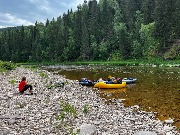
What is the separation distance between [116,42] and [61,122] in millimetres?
102700

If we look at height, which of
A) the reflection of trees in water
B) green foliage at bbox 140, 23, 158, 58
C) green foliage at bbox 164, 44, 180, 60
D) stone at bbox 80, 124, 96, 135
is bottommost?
the reflection of trees in water

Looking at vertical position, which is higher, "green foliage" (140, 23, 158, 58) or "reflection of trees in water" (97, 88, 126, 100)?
"green foliage" (140, 23, 158, 58)

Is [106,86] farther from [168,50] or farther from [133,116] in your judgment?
[168,50]

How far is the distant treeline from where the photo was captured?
3827 inches

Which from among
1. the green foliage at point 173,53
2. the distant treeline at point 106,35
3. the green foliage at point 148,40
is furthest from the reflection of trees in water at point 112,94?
the green foliage at point 148,40

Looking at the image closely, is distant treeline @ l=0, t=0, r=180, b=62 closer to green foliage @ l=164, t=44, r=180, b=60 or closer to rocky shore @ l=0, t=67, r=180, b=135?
green foliage @ l=164, t=44, r=180, b=60

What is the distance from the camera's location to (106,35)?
124m

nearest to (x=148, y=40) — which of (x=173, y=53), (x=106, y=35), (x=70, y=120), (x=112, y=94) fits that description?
(x=173, y=53)

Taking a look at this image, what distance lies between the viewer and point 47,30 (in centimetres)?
15462

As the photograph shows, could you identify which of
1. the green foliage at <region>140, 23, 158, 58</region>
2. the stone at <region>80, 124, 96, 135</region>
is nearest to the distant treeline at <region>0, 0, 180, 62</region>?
the green foliage at <region>140, 23, 158, 58</region>

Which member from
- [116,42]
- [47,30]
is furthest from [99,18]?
[47,30]

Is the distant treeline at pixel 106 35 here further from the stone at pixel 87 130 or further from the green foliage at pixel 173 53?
the stone at pixel 87 130

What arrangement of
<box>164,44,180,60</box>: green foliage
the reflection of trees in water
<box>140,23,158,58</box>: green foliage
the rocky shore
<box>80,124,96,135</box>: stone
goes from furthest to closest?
1. <box>140,23,158,58</box>: green foliage
2. <box>164,44,180,60</box>: green foliage
3. the reflection of trees in water
4. the rocky shore
5. <box>80,124,96,135</box>: stone

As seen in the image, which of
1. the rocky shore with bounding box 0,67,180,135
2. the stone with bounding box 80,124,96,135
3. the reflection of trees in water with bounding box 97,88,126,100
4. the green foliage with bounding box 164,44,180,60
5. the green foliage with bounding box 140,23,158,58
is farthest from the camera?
the green foliage with bounding box 140,23,158,58
